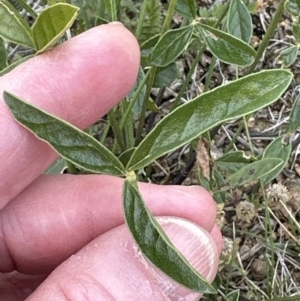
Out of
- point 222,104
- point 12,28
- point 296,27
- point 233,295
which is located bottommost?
point 233,295

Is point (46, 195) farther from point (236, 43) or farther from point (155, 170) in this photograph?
point (155, 170)

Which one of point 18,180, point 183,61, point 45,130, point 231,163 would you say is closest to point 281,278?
point 231,163

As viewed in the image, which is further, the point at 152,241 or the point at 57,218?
the point at 57,218

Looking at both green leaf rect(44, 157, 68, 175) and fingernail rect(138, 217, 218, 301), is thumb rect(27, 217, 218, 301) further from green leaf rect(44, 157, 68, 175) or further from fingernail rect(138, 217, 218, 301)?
green leaf rect(44, 157, 68, 175)

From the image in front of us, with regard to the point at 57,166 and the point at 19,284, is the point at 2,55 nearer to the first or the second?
the point at 57,166

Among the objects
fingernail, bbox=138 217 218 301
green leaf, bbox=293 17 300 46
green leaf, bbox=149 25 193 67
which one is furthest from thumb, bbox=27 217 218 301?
green leaf, bbox=293 17 300 46

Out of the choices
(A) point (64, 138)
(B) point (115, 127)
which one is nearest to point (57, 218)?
(B) point (115, 127)

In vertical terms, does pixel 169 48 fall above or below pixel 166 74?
above
